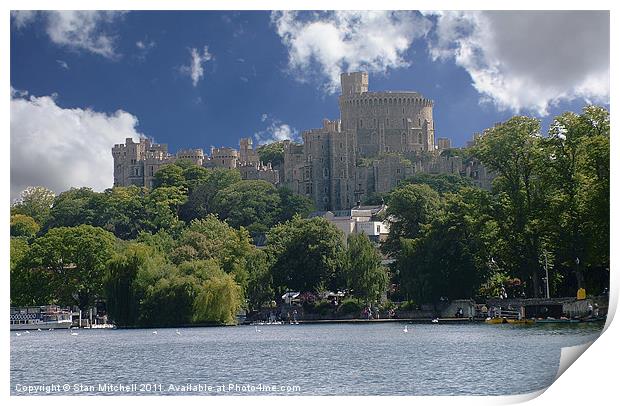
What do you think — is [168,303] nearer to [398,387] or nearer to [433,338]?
[433,338]

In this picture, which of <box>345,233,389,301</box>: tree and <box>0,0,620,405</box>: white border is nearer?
<box>0,0,620,405</box>: white border

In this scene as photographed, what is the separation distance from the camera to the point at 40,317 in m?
48.8

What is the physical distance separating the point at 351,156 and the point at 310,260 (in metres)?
45.5

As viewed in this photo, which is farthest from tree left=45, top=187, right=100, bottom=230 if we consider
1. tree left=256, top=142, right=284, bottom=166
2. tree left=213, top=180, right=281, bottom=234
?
tree left=256, top=142, right=284, bottom=166

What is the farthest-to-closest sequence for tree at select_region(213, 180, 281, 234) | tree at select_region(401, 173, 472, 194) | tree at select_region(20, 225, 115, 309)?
tree at select_region(213, 180, 281, 234), tree at select_region(401, 173, 472, 194), tree at select_region(20, 225, 115, 309)

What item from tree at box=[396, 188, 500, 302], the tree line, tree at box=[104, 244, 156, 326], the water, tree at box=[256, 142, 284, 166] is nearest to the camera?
the water

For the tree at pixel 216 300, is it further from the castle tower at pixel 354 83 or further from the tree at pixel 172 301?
the castle tower at pixel 354 83

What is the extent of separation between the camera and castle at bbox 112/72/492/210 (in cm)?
9106

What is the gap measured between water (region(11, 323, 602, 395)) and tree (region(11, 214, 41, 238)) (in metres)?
30.2

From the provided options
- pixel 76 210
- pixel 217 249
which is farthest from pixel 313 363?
pixel 76 210

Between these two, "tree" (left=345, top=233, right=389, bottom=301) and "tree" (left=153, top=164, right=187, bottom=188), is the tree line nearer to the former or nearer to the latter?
"tree" (left=345, top=233, right=389, bottom=301)
